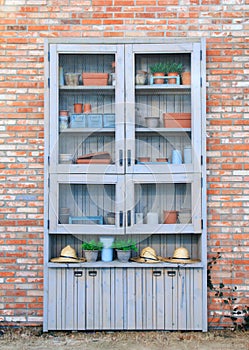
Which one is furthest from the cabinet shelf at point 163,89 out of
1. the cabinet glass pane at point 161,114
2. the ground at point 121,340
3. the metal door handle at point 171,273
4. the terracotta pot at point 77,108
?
the ground at point 121,340

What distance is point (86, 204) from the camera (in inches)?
145


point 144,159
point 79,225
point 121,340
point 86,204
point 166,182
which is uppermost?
point 144,159

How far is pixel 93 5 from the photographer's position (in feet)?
12.5

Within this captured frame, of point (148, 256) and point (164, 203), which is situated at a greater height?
point (164, 203)

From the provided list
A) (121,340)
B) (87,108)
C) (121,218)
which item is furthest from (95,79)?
(121,340)

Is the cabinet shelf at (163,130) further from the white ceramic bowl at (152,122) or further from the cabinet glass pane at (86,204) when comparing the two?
the cabinet glass pane at (86,204)

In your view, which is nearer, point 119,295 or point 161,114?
point 119,295

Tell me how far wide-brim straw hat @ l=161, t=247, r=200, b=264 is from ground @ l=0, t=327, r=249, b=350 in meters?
0.55

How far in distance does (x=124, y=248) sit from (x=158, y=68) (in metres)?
1.46

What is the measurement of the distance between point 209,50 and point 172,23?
14.8 inches

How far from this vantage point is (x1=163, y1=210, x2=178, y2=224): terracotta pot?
3.64m

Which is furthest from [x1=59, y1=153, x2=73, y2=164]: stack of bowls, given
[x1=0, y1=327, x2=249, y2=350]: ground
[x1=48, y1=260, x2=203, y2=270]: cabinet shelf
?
[x1=0, y1=327, x2=249, y2=350]: ground

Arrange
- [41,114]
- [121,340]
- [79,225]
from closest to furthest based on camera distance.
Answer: [121,340]
[79,225]
[41,114]

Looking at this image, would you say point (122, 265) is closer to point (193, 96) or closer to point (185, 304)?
point (185, 304)
